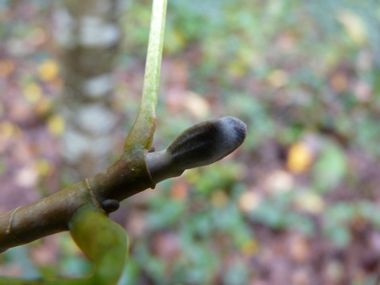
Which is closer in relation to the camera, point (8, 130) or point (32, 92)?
point (8, 130)

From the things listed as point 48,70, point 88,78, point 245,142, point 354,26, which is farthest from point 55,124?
point 354,26

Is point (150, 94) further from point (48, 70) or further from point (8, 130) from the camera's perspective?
point (48, 70)

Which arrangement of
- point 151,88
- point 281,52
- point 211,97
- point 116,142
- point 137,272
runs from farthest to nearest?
point 281,52
point 211,97
point 116,142
point 137,272
point 151,88

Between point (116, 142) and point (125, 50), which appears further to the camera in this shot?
point (125, 50)

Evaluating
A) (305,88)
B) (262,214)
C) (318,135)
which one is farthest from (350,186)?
(305,88)

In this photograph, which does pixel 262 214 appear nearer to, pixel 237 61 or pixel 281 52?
pixel 237 61

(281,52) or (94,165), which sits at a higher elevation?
(281,52)

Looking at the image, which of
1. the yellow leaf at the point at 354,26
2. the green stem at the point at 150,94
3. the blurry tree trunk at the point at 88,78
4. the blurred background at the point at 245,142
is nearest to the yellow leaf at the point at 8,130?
the blurred background at the point at 245,142
